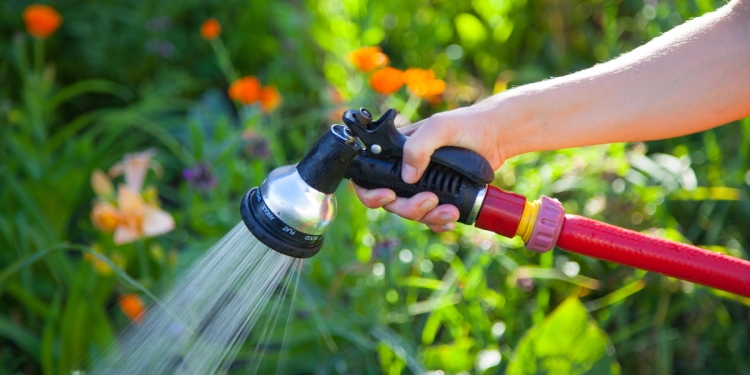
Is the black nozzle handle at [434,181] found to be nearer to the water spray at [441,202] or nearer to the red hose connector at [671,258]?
the water spray at [441,202]

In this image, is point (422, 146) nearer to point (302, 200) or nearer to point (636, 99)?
point (302, 200)

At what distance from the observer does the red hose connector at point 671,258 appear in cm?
102

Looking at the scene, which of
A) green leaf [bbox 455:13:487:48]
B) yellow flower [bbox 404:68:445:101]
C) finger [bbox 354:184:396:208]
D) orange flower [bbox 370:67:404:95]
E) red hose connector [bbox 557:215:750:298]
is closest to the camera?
red hose connector [bbox 557:215:750:298]

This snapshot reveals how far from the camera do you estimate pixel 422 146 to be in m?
1.07

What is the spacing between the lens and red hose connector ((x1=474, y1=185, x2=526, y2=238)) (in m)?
1.11

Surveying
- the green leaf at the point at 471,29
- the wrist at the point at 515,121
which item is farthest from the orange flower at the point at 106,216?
the green leaf at the point at 471,29

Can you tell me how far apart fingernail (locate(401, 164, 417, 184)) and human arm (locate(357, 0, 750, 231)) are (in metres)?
0.05

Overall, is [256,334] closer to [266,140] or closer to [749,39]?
[266,140]

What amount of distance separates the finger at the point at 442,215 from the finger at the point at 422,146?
0.21 ft

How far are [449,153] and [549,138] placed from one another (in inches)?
8.8

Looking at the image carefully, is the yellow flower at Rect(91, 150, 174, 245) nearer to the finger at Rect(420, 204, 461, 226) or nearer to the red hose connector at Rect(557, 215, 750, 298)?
the finger at Rect(420, 204, 461, 226)

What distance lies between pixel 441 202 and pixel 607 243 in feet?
0.85

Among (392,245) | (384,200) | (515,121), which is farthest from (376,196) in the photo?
(392,245)

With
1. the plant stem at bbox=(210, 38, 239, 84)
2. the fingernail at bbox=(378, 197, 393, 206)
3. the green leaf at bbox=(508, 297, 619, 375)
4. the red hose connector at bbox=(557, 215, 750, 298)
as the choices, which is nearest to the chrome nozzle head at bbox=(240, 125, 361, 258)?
the fingernail at bbox=(378, 197, 393, 206)
